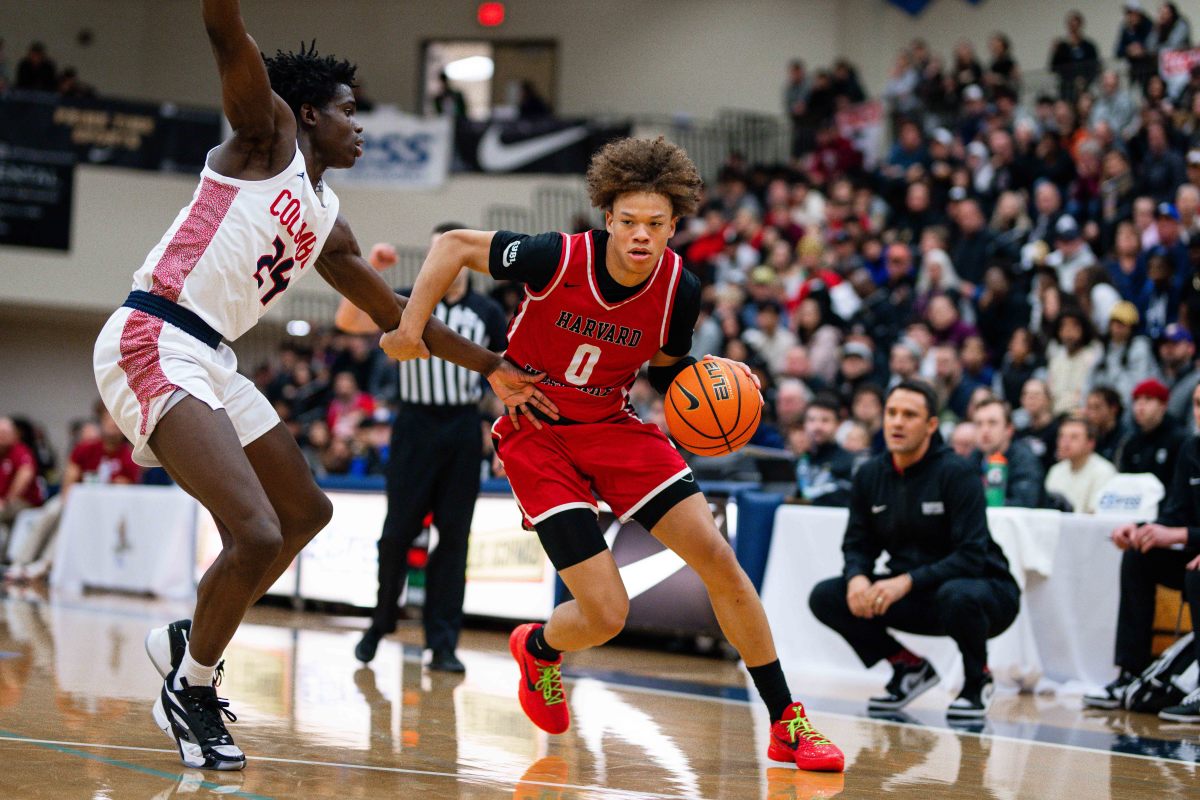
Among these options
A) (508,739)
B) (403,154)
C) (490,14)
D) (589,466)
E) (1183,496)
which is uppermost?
(490,14)

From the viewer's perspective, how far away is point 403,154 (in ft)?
68.3

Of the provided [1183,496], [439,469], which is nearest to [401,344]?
[439,469]

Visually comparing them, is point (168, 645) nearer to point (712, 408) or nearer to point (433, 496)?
point (712, 408)

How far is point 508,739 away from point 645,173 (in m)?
2.04

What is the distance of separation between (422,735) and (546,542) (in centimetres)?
86

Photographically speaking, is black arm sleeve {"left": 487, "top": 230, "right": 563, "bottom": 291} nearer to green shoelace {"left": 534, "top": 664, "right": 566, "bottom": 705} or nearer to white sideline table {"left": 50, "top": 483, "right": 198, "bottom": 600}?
green shoelace {"left": 534, "top": 664, "right": 566, "bottom": 705}

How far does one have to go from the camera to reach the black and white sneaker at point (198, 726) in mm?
4121

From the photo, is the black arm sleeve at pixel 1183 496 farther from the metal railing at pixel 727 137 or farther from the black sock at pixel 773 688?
the metal railing at pixel 727 137

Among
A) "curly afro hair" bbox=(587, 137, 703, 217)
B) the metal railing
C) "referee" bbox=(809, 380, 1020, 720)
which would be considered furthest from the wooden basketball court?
the metal railing

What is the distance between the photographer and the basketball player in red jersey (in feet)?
15.0

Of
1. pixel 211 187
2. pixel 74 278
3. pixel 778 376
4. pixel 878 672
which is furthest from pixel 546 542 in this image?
pixel 74 278

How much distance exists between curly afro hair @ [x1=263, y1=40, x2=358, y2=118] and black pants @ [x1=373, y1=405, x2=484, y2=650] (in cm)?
288

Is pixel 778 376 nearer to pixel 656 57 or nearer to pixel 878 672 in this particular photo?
pixel 878 672

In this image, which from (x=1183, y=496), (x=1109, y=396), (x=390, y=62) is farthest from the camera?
(x=390, y=62)
